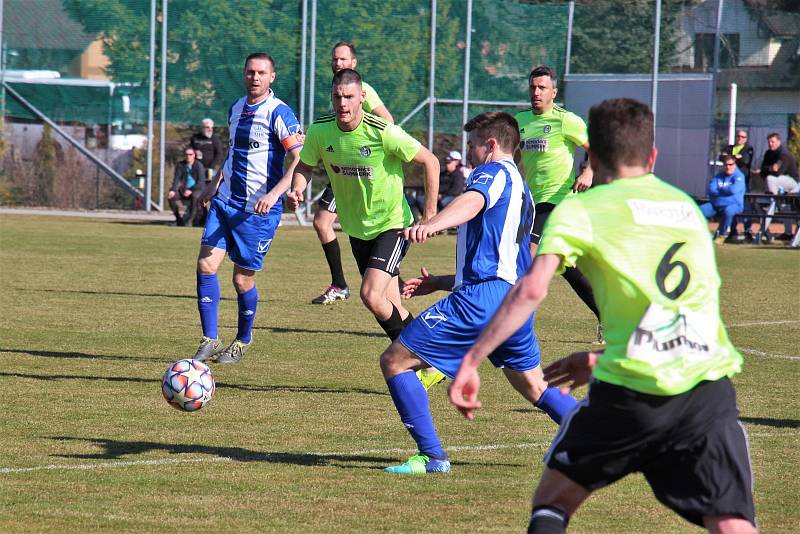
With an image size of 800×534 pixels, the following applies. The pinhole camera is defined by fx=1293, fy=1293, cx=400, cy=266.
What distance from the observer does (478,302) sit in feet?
19.6

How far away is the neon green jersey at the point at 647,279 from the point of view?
369 cm

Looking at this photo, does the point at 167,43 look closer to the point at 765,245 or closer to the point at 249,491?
the point at 765,245

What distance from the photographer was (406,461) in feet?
20.7

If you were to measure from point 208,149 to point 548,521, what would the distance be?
22.7 metres

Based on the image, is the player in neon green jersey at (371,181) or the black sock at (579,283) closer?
the player in neon green jersey at (371,181)

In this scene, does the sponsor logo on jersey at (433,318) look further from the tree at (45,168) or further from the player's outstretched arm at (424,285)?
the tree at (45,168)

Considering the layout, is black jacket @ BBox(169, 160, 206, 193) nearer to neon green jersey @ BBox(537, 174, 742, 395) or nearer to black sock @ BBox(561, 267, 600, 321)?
black sock @ BBox(561, 267, 600, 321)

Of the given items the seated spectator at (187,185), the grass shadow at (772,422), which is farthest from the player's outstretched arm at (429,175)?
the seated spectator at (187,185)

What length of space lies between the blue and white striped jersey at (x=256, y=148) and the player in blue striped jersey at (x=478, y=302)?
12.3 feet

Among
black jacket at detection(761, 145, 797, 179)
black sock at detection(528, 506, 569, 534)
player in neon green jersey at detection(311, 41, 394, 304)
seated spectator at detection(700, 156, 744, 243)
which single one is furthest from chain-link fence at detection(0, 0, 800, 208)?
black sock at detection(528, 506, 569, 534)

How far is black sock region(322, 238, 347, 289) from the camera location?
13.0 metres

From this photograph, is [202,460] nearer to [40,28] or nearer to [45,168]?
[45,168]

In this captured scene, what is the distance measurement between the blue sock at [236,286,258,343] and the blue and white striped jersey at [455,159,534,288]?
3851 mm

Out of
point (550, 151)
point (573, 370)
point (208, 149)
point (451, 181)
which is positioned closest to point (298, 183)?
point (550, 151)
